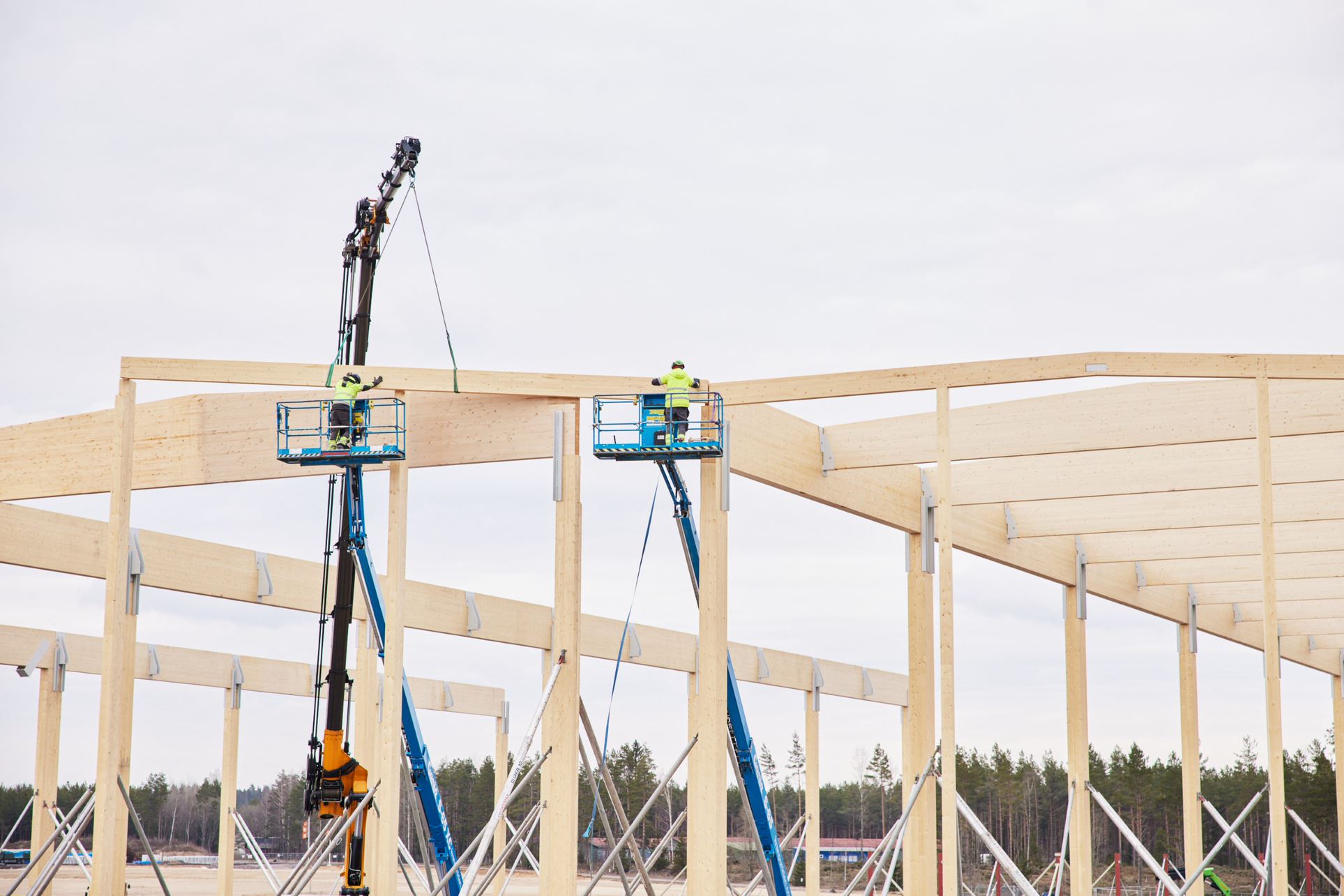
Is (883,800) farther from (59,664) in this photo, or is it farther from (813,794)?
(59,664)

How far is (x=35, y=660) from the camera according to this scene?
21.1 metres

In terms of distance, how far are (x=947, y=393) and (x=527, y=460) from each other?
4519 mm

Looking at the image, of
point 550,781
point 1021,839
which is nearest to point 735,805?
point 1021,839

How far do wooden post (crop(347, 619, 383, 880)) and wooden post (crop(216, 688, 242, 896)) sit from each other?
1958mm

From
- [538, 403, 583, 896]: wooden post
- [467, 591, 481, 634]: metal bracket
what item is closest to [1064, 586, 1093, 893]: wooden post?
[538, 403, 583, 896]: wooden post

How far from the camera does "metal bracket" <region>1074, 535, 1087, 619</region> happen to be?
20.6m

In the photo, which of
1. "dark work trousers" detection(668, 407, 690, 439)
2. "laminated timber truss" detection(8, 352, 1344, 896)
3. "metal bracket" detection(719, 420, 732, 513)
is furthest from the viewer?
"metal bracket" detection(719, 420, 732, 513)

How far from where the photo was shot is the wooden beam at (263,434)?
15.7 m

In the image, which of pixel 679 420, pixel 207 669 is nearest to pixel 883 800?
pixel 207 669

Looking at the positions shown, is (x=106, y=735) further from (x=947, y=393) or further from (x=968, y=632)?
(x=968, y=632)

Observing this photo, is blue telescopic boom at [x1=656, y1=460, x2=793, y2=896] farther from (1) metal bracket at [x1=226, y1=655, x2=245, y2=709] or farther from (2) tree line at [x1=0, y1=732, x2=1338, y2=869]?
(2) tree line at [x1=0, y1=732, x2=1338, y2=869]

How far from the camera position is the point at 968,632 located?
45.5 metres

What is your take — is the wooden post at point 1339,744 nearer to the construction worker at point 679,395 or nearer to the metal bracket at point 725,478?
the metal bracket at point 725,478

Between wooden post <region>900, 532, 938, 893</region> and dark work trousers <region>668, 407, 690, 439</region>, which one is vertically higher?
dark work trousers <region>668, 407, 690, 439</region>
